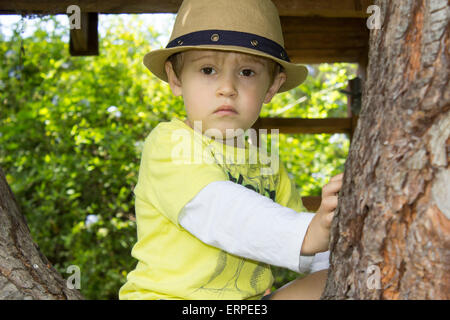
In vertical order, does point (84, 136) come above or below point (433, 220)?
above

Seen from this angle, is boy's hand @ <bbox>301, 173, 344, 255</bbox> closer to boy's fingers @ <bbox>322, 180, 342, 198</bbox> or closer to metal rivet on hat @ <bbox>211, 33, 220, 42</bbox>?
boy's fingers @ <bbox>322, 180, 342, 198</bbox>

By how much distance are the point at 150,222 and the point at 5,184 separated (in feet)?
1.71

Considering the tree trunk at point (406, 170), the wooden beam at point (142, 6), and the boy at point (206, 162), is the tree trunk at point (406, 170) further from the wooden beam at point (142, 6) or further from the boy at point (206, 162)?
the wooden beam at point (142, 6)

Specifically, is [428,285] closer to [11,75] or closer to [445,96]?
[445,96]

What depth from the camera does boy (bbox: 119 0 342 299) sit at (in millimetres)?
1728

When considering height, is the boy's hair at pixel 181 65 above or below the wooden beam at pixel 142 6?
→ below

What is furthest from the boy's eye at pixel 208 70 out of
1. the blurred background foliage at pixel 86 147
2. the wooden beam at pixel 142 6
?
the blurred background foliage at pixel 86 147

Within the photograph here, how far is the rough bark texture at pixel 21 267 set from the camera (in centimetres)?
161

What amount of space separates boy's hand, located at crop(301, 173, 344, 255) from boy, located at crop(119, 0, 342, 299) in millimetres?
279

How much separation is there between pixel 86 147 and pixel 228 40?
4997 mm

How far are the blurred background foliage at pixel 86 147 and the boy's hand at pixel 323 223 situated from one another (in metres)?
4.76

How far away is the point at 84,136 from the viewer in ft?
20.2

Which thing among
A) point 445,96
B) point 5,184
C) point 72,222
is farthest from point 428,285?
point 72,222

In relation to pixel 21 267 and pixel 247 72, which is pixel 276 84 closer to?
pixel 247 72
